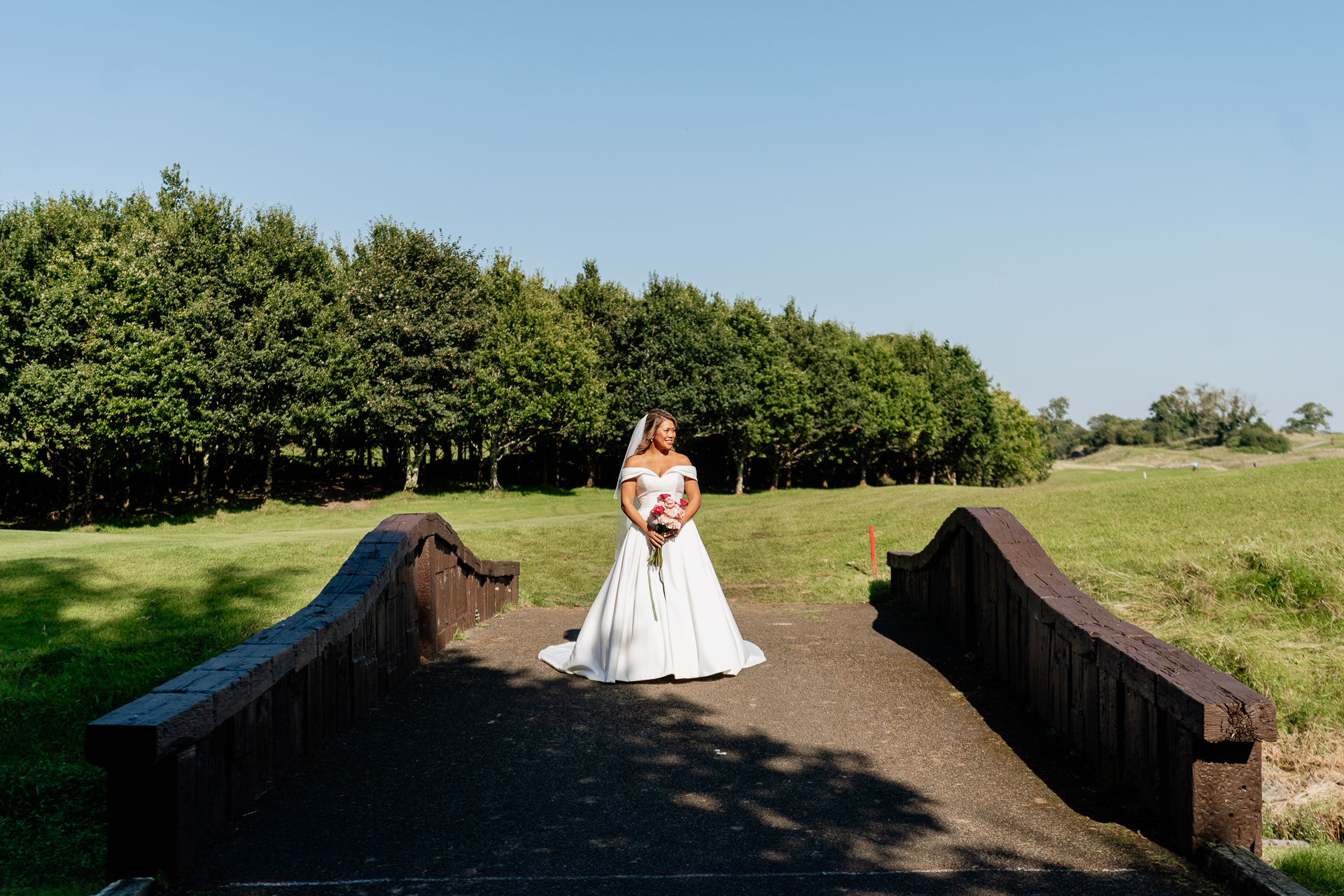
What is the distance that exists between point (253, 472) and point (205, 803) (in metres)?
42.2

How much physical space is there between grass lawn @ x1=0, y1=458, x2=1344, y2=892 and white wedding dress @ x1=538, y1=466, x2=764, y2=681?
143 inches

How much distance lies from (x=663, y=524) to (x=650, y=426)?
37.1 inches

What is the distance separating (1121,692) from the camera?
471cm

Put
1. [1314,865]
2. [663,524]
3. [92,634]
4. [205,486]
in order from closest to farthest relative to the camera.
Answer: [1314,865] → [663,524] → [92,634] → [205,486]

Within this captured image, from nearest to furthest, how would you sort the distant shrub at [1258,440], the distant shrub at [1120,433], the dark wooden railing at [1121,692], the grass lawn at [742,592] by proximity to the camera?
the dark wooden railing at [1121,692] → the grass lawn at [742,592] → the distant shrub at [1258,440] → the distant shrub at [1120,433]

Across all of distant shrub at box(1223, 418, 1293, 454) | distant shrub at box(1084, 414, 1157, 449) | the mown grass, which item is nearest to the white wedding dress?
the mown grass

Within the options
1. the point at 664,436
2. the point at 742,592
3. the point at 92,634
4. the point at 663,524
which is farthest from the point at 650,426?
the point at 742,592

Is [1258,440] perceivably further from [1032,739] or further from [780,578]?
[1032,739]

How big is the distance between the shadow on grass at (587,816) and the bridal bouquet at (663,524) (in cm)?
148

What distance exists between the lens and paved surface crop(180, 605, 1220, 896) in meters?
3.70

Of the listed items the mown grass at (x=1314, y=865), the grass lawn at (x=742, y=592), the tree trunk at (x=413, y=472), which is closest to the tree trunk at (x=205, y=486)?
the tree trunk at (x=413, y=472)

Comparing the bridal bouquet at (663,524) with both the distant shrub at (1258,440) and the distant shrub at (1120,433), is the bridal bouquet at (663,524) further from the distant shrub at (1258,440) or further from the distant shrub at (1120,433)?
the distant shrub at (1120,433)

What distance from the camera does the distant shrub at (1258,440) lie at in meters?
84.6

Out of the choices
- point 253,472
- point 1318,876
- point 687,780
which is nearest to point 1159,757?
point 1318,876
